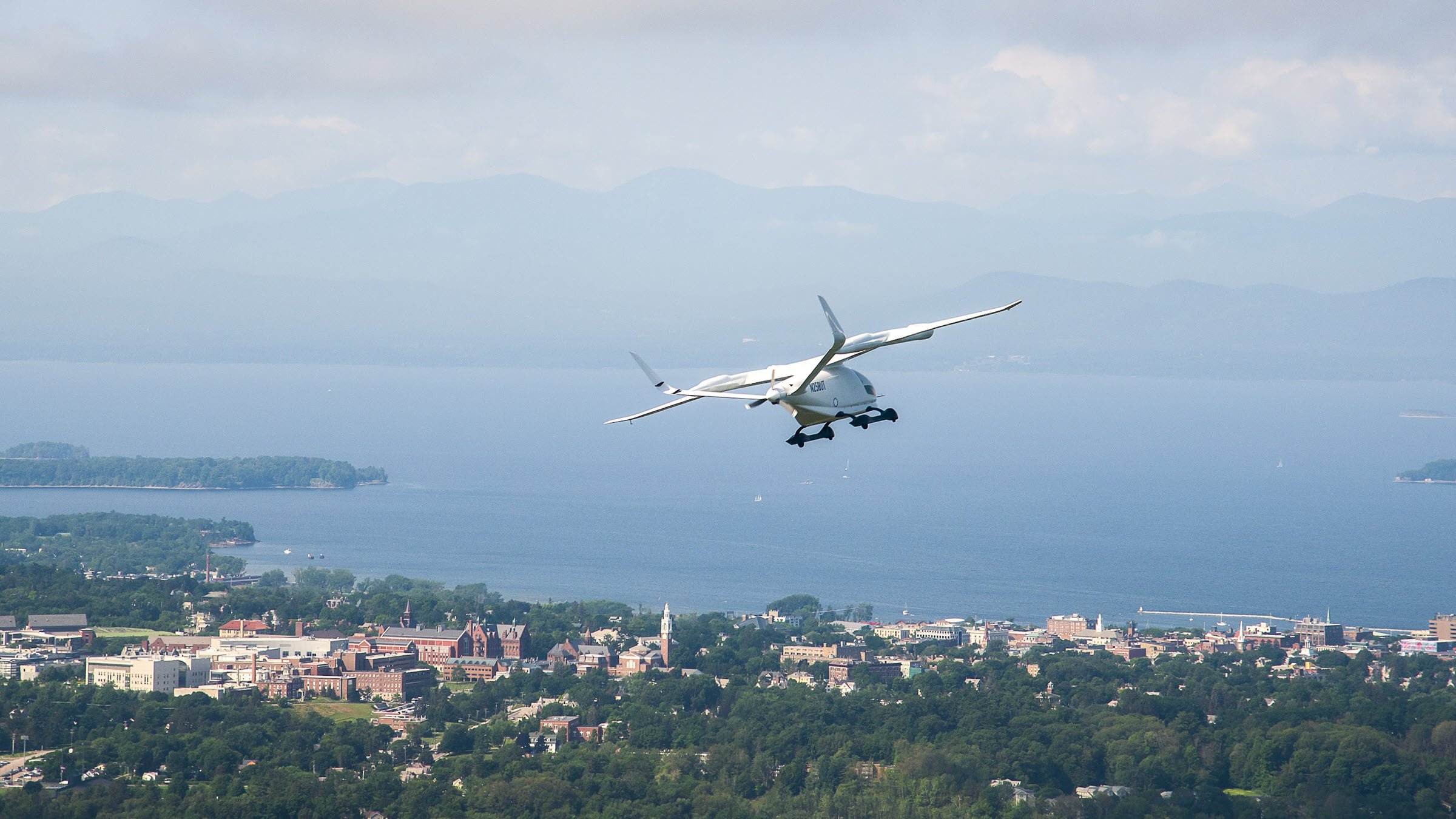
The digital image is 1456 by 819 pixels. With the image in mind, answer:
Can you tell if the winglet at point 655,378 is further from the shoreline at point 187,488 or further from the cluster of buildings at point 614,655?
the shoreline at point 187,488

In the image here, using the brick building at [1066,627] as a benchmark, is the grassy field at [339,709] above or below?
below

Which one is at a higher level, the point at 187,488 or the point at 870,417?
the point at 187,488

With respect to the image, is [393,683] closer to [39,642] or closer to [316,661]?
[316,661]

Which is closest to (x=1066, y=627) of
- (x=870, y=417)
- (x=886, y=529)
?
(x=886, y=529)

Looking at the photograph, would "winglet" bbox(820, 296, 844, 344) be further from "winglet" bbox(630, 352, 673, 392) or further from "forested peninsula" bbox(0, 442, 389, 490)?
"forested peninsula" bbox(0, 442, 389, 490)

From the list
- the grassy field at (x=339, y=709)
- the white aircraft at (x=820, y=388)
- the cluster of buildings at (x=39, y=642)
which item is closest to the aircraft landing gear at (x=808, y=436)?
the white aircraft at (x=820, y=388)

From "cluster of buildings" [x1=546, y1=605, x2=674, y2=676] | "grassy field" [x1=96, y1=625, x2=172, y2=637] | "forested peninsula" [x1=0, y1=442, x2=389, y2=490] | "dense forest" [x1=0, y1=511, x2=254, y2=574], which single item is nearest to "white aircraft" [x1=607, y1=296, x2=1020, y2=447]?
"cluster of buildings" [x1=546, y1=605, x2=674, y2=676]
